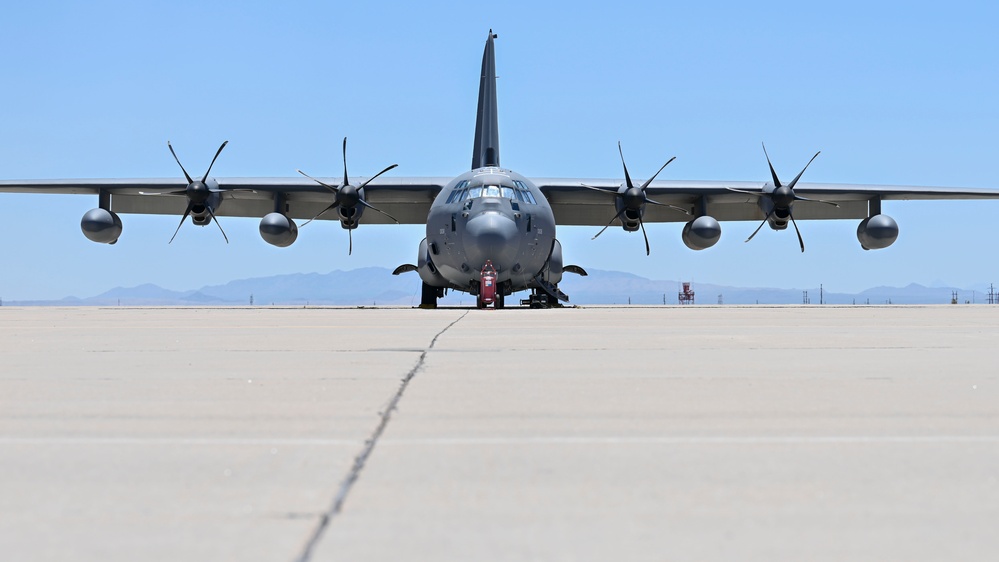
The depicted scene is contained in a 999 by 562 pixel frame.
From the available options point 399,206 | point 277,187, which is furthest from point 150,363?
point 399,206

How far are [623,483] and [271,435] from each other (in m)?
1.92

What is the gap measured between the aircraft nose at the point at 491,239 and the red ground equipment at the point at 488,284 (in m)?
→ 0.16

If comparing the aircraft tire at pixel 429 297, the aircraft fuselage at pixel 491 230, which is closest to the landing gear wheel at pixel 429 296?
the aircraft tire at pixel 429 297

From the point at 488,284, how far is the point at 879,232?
14.6 m

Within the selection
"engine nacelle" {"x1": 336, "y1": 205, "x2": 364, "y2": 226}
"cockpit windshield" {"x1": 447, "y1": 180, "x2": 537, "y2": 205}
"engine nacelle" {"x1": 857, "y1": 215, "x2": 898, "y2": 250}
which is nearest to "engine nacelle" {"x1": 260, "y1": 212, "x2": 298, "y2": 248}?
"engine nacelle" {"x1": 336, "y1": 205, "x2": 364, "y2": 226}

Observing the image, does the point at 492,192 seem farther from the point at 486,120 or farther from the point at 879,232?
the point at 879,232

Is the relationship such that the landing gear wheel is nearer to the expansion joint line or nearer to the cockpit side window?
the cockpit side window

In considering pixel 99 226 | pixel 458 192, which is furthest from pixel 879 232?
pixel 99 226

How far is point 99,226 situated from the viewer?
3155 centimetres

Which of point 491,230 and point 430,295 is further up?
point 491,230

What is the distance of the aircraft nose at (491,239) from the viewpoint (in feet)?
84.7

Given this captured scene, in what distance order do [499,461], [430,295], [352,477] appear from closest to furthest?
[352,477]
[499,461]
[430,295]

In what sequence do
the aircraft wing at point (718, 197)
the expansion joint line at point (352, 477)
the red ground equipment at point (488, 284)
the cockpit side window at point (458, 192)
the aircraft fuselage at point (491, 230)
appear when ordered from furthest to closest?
the aircraft wing at point (718, 197) < the cockpit side window at point (458, 192) < the red ground equipment at point (488, 284) < the aircraft fuselage at point (491, 230) < the expansion joint line at point (352, 477)

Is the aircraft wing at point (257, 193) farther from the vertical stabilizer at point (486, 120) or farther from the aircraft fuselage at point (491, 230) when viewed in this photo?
the aircraft fuselage at point (491, 230)
